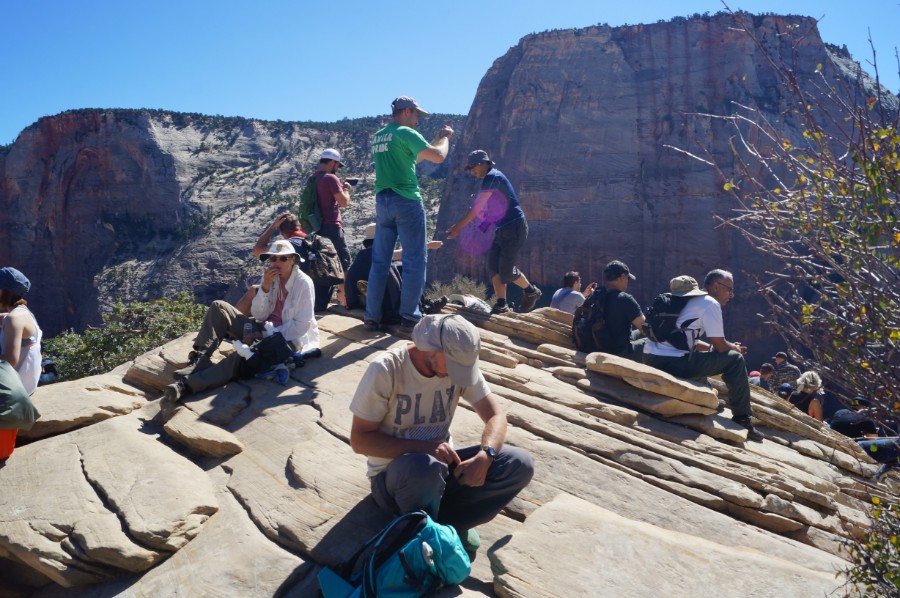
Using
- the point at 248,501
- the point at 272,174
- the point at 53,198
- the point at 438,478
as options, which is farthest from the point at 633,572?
the point at 53,198

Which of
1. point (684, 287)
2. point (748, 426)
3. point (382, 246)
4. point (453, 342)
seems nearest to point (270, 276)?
point (382, 246)

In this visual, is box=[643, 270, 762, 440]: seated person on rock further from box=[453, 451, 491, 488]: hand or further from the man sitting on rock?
box=[453, 451, 491, 488]: hand

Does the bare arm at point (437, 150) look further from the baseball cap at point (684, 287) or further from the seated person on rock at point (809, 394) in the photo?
the seated person on rock at point (809, 394)

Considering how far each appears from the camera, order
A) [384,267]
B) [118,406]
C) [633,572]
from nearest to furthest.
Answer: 1. [633,572]
2. [118,406]
3. [384,267]

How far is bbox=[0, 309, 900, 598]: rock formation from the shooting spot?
347cm

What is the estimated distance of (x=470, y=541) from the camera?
3.61 m

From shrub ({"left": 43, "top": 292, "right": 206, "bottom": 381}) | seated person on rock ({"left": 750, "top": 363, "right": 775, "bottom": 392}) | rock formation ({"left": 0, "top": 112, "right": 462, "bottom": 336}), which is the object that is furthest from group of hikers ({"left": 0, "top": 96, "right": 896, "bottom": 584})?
rock formation ({"left": 0, "top": 112, "right": 462, "bottom": 336})

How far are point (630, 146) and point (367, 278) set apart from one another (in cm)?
3278

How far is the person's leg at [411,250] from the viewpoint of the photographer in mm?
6559

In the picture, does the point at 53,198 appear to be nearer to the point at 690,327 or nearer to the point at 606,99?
the point at 606,99

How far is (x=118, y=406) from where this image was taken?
565 centimetres

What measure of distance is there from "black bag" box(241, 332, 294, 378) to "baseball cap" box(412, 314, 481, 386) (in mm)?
2713

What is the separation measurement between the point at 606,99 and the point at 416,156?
3511 centimetres

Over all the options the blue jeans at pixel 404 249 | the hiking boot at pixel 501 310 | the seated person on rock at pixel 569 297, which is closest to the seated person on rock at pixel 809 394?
the seated person on rock at pixel 569 297
